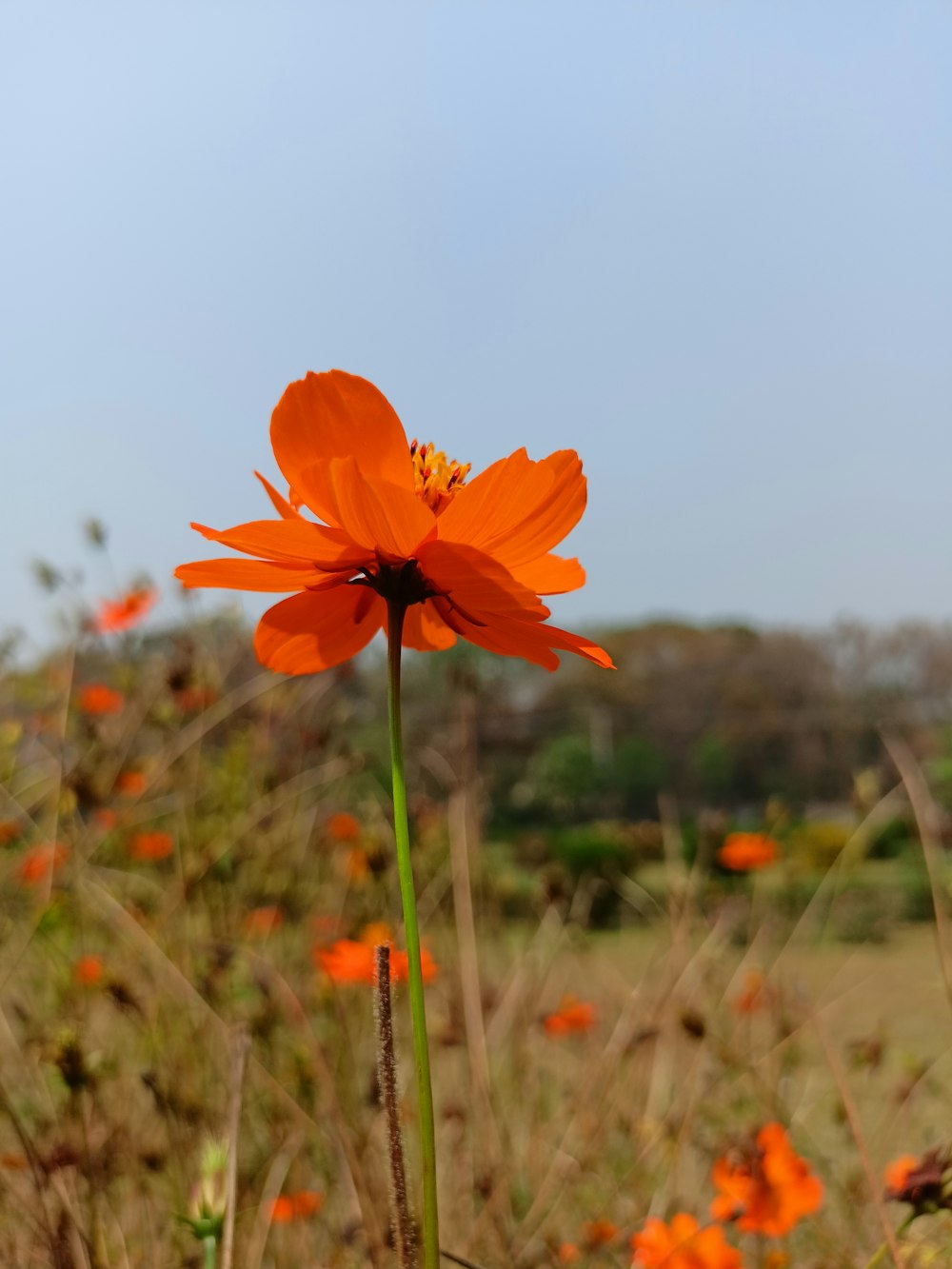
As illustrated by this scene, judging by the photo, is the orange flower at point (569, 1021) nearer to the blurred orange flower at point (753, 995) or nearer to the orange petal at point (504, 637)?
the blurred orange flower at point (753, 995)

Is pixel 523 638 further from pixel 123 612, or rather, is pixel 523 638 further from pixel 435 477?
pixel 123 612

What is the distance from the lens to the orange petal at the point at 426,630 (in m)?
0.37

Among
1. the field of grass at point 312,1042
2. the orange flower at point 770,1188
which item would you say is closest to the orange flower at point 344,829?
the field of grass at point 312,1042

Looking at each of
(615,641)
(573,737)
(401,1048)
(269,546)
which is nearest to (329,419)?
(269,546)

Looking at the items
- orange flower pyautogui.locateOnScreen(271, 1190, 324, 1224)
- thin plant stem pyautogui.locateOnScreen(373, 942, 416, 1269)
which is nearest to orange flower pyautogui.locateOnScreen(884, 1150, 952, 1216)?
thin plant stem pyautogui.locateOnScreen(373, 942, 416, 1269)

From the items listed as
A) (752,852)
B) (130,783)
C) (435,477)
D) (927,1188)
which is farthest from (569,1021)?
(435,477)

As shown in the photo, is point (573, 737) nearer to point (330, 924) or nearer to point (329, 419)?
point (330, 924)

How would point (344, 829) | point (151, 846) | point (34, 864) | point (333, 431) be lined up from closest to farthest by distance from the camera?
point (333, 431)
point (34, 864)
point (151, 846)
point (344, 829)

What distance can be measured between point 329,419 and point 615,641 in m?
7.33

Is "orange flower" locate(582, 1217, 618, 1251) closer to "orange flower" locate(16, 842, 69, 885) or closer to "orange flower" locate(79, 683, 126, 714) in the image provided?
"orange flower" locate(16, 842, 69, 885)

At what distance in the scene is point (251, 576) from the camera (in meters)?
0.32

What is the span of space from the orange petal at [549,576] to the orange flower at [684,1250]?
452 mm

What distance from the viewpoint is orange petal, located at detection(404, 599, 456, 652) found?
372 mm

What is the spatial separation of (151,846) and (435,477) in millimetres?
1165
